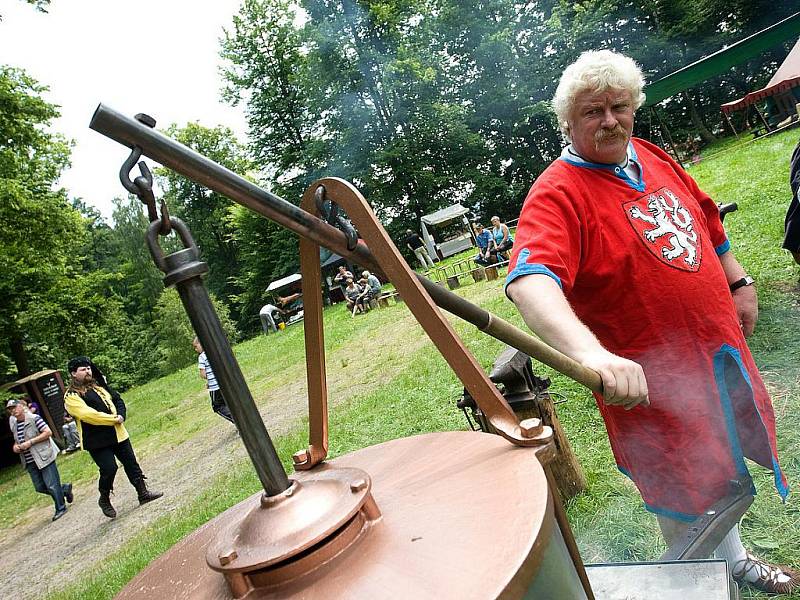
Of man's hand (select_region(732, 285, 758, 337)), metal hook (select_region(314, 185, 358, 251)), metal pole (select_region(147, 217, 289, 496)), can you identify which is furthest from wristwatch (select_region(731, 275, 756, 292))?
metal pole (select_region(147, 217, 289, 496))

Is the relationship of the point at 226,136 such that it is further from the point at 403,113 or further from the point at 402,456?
the point at 402,456

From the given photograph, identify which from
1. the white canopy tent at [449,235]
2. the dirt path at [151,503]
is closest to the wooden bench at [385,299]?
the dirt path at [151,503]

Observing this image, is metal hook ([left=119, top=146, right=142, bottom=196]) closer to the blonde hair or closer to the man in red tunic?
the man in red tunic

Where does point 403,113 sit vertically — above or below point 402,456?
above

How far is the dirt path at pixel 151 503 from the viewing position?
6.27 metres

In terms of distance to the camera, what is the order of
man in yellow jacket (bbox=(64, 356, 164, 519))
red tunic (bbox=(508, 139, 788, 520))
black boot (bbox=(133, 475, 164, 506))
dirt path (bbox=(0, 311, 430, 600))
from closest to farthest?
red tunic (bbox=(508, 139, 788, 520))
dirt path (bbox=(0, 311, 430, 600))
man in yellow jacket (bbox=(64, 356, 164, 519))
black boot (bbox=(133, 475, 164, 506))

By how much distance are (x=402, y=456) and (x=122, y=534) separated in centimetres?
634

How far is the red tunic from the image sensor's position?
1669 millimetres

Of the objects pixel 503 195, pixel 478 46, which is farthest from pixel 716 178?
pixel 478 46

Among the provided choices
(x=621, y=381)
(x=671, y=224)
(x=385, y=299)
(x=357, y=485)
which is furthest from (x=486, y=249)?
(x=357, y=485)

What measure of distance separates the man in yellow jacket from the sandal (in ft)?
21.0

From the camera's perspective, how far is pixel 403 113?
1097 inches

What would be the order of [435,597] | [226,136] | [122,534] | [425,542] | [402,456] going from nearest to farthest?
1. [435,597]
2. [425,542]
3. [402,456]
4. [122,534]
5. [226,136]

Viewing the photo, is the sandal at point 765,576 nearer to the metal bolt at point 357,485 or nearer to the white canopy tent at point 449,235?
the metal bolt at point 357,485
